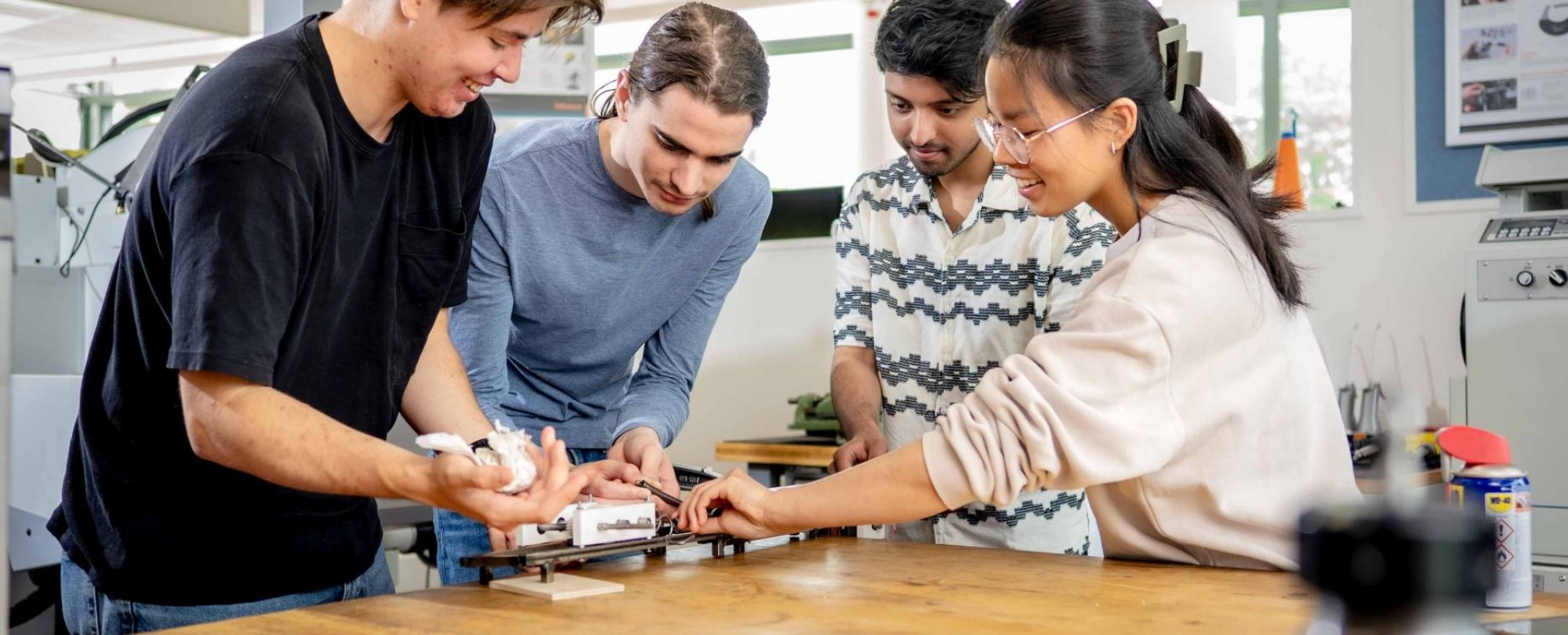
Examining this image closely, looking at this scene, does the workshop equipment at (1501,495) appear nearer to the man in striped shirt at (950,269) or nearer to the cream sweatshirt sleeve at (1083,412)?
the cream sweatshirt sleeve at (1083,412)

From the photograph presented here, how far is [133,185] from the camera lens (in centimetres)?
249

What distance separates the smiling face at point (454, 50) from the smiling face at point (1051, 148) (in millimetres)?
509

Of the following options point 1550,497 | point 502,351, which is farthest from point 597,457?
point 1550,497

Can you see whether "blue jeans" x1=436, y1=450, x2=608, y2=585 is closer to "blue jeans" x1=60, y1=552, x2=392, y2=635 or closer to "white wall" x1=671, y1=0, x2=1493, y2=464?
"blue jeans" x1=60, y1=552, x2=392, y2=635

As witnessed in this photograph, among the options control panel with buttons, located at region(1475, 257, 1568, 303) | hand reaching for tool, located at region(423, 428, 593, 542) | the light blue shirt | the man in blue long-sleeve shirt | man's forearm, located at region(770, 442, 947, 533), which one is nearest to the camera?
hand reaching for tool, located at region(423, 428, 593, 542)

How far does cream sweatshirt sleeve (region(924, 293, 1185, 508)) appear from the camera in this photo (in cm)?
122

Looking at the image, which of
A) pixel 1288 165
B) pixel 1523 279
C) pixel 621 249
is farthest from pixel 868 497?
pixel 1288 165

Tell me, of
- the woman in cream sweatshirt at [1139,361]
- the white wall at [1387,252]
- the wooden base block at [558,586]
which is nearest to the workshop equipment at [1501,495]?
the woman in cream sweatshirt at [1139,361]

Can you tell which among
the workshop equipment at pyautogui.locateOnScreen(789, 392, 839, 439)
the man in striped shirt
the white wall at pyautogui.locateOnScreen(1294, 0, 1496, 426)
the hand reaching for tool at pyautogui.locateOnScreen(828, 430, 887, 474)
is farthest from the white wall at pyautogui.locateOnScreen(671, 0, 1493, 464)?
the hand reaching for tool at pyautogui.locateOnScreen(828, 430, 887, 474)

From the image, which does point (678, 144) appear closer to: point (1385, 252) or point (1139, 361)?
point (1139, 361)

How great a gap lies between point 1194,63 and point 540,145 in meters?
0.91

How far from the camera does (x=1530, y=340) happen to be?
108 inches

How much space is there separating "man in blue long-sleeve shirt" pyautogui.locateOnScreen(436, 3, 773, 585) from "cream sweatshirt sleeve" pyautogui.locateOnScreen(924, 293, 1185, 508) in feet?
1.86

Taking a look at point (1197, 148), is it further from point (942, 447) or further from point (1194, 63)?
point (942, 447)
